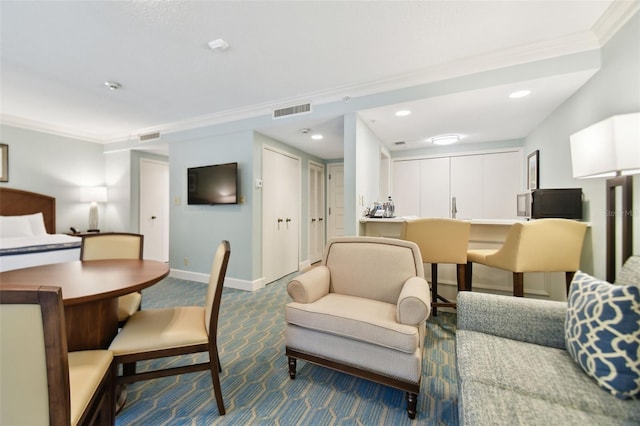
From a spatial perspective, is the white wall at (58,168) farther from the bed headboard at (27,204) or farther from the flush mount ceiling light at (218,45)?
the flush mount ceiling light at (218,45)

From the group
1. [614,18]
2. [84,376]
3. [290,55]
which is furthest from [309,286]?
[614,18]

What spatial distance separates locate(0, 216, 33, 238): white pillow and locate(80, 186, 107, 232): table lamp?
94 centimetres

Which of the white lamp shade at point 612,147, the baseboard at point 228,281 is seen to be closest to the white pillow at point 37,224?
the baseboard at point 228,281

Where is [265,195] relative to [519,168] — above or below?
below

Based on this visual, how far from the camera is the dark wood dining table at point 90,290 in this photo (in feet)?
4.39

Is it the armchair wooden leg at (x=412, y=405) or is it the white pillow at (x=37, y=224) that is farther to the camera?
the white pillow at (x=37, y=224)

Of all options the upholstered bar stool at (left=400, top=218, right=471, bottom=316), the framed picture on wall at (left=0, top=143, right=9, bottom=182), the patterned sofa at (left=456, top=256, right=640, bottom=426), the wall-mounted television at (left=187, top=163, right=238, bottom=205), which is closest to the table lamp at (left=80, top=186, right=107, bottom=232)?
the framed picture on wall at (left=0, top=143, right=9, bottom=182)

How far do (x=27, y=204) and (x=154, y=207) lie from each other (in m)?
1.75

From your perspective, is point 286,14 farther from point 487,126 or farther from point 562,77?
point 487,126

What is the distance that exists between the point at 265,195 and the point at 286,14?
251 cm

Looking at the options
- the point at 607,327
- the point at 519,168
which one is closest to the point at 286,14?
the point at 607,327

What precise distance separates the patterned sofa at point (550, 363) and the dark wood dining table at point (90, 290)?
5.42 feet

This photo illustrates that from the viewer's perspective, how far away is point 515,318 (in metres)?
1.42

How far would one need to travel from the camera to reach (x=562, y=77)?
2266 mm
